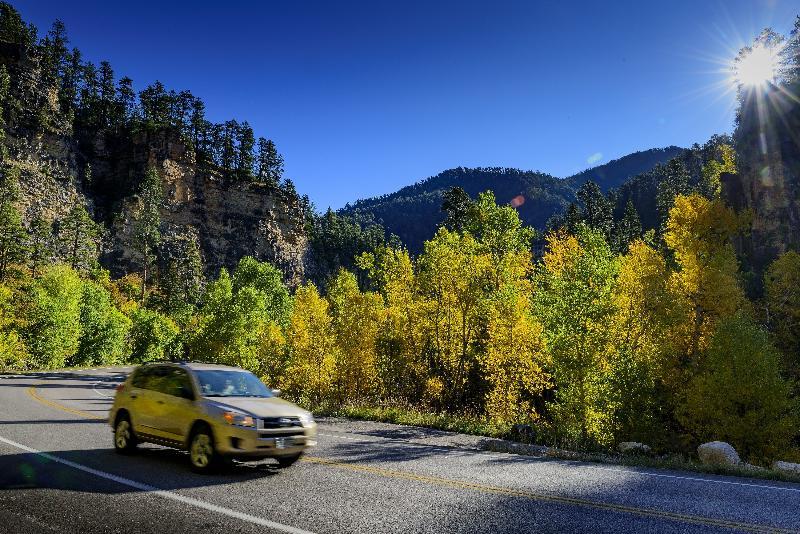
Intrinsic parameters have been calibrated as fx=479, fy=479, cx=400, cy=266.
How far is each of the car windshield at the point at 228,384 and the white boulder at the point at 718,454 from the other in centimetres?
1410

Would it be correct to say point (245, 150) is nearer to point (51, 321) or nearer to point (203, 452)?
point (51, 321)

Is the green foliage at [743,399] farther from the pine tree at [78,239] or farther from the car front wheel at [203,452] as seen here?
the pine tree at [78,239]

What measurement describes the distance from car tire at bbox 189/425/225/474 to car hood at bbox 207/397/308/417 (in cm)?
52

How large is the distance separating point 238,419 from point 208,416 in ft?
2.33

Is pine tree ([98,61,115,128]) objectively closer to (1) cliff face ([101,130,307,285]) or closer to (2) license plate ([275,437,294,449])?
(1) cliff face ([101,130,307,285])

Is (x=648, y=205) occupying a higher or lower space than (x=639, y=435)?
higher

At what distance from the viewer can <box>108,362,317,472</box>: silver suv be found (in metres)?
8.24

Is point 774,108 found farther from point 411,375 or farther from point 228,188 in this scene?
point 228,188

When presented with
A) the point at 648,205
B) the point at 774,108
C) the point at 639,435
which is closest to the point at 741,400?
the point at 639,435

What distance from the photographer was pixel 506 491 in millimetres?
7477

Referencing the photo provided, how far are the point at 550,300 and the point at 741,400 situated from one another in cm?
1353

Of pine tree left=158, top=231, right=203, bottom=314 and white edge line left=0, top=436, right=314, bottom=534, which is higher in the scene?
pine tree left=158, top=231, right=203, bottom=314

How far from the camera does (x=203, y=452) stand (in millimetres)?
8484

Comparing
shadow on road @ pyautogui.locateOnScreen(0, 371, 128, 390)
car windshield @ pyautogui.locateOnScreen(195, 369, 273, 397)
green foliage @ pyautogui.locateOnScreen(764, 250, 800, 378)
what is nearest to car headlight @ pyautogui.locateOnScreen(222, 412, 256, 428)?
car windshield @ pyautogui.locateOnScreen(195, 369, 273, 397)
